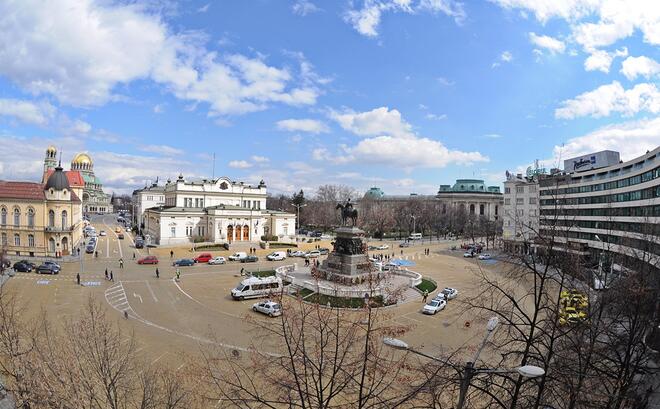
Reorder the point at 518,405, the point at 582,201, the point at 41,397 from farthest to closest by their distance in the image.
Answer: the point at 582,201
the point at 518,405
the point at 41,397

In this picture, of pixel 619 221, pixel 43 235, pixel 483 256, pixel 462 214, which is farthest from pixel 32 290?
pixel 462 214

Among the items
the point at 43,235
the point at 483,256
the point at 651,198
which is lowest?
the point at 483,256

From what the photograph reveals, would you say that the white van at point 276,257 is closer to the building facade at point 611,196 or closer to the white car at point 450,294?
the white car at point 450,294

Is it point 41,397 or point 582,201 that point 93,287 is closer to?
point 41,397

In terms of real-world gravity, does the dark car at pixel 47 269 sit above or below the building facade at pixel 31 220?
below

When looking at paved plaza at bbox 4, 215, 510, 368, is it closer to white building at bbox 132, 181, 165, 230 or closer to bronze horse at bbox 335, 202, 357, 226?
bronze horse at bbox 335, 202, 357, 226

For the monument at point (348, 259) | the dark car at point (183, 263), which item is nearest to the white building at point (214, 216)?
the dark car at point (183, 263)
